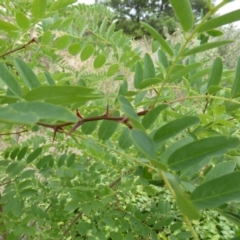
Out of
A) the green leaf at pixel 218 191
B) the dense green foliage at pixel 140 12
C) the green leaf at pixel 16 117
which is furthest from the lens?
the dense green foliage at pixel 140 12

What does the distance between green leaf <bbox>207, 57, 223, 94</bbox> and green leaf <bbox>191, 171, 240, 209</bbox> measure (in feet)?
0.69

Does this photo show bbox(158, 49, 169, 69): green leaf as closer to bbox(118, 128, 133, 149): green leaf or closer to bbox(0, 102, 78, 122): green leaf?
bbox(118, 128, 133, 149): green leaf

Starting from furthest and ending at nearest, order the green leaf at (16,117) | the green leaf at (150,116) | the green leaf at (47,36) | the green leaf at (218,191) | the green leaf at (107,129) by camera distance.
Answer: the green leaf at (47,36) < the green leaf at (107,129) < the green leaf at (150,116) < the green leaf at (218,191) < the green leaf at (16,117)

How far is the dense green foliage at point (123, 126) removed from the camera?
1.00 ft

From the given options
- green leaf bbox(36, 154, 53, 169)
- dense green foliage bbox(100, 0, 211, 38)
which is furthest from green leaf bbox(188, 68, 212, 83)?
dense green foliage bbox(100, 0, 211, 38)

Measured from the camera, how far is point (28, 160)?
676 millimetres

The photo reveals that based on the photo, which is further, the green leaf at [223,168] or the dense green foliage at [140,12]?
the dense green foliage at [140,12]

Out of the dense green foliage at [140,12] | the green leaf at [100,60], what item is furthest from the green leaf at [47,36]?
the dense green foliage at [140,12]

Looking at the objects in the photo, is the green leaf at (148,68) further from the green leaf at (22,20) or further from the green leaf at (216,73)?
the green leaf at (22,20)

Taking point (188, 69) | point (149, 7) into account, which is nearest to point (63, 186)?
point (188, 69)

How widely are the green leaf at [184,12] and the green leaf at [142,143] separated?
13 centimetres

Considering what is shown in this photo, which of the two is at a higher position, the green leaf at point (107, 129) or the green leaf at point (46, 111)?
the green leaf at point (107, 129)

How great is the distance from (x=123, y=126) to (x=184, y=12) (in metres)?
0.43

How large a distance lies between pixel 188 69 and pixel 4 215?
520 mm
